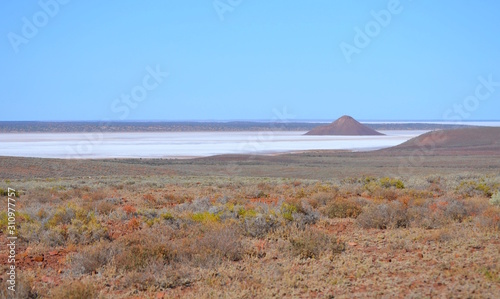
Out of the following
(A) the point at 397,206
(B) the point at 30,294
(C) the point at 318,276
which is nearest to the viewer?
(B) the point at 30,294

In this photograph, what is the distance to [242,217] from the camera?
11180 millimetres

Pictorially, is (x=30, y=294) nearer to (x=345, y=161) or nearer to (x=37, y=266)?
(x=37, y=266)

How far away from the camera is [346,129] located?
391 ft

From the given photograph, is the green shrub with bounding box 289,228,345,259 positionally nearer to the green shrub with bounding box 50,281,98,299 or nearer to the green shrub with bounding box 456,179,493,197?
the green shrub with bounding box 50,281,98,299

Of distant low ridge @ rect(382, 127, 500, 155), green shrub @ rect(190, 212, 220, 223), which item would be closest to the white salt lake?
distant low ridge @ rect(382, 127, 500, 155)

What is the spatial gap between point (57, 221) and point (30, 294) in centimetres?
486

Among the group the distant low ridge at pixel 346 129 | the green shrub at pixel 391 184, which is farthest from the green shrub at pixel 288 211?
the distant low ridge at pixel 346 129

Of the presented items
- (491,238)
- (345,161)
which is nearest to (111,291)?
(491,238)

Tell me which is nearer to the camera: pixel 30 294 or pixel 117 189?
pixel 30 294

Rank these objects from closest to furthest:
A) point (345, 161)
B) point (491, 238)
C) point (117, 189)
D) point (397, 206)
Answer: point (491, 238) → point (397, 206) → point (117, 189) → point (345, 161)

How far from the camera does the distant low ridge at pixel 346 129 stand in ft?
384

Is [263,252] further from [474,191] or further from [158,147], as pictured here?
[158,147]

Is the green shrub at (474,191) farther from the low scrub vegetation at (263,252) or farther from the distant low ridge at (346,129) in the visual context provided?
the distant low ridge at (346,129)

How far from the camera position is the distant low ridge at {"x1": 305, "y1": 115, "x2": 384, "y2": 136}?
117125 mm
